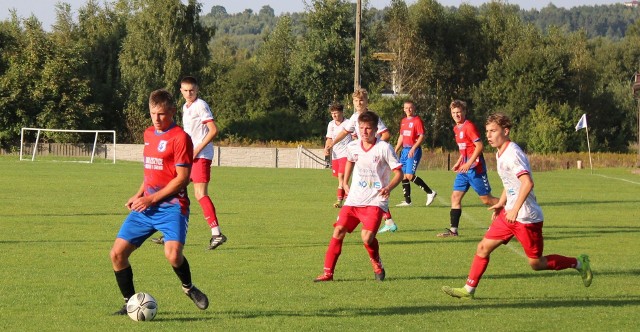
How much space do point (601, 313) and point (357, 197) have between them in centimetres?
281

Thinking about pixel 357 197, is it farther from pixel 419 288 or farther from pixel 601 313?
pixel 601 313

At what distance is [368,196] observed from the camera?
33.8ft

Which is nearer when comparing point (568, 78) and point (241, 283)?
point (241, 283)

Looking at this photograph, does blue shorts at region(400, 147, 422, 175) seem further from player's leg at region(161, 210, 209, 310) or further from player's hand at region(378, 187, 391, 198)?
player's leg at region(161, 210, 209, 310)

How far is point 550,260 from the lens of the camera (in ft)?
31.1

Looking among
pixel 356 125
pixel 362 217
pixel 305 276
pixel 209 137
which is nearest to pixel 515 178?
pixel 362 217

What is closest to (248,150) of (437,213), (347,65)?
(347,65)

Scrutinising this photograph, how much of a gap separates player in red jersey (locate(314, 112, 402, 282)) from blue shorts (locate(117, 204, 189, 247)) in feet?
8.29

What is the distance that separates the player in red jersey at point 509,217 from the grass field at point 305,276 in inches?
12.6

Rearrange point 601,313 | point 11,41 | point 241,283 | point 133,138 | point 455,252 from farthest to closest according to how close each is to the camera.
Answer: point 133,138, point 11,41, point 455,252, point 241,283, point 601,313

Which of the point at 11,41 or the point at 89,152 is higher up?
the point at 11,41

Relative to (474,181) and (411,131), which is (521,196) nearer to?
(474,181)

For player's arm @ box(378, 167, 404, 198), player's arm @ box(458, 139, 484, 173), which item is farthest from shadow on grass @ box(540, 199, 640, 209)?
player's arm @ box(378, 167, 404, 198)

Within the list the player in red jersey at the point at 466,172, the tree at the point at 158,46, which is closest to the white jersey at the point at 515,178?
the player in red jersey at the point at 466,172
